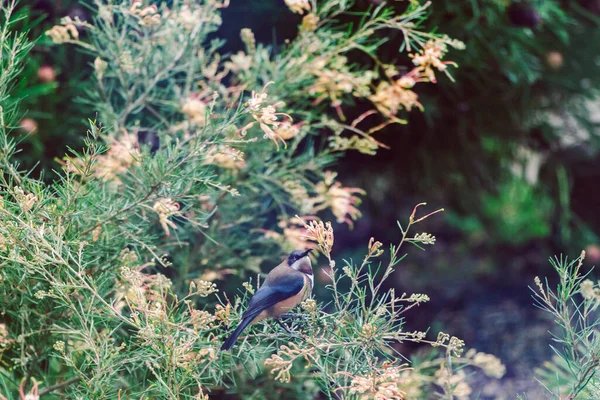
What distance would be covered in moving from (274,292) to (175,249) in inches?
17.5

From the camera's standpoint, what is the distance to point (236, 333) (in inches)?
28.8

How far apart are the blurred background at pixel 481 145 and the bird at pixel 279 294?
56 centimetres

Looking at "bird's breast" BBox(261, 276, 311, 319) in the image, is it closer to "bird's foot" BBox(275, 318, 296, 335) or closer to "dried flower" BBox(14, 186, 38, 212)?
"bird's foot" BBox(275, 318, 296, 335)

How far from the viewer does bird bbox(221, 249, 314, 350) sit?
2.48ft

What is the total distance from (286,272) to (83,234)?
28cm

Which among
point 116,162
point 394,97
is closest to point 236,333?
point 116,162

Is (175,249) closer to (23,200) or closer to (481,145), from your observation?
(23,200)

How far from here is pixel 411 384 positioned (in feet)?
3.43

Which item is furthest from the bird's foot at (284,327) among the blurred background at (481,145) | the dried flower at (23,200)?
the blurred background at (481,145)

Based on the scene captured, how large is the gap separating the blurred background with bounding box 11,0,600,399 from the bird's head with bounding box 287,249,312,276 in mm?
520

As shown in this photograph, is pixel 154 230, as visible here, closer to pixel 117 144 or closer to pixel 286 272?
pixel 117 144

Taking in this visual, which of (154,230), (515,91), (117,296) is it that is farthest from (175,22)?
(515,91)

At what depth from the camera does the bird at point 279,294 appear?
2.48ft

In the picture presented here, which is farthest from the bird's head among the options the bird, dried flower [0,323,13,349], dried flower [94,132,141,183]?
dried flower [0,323,13,349]
